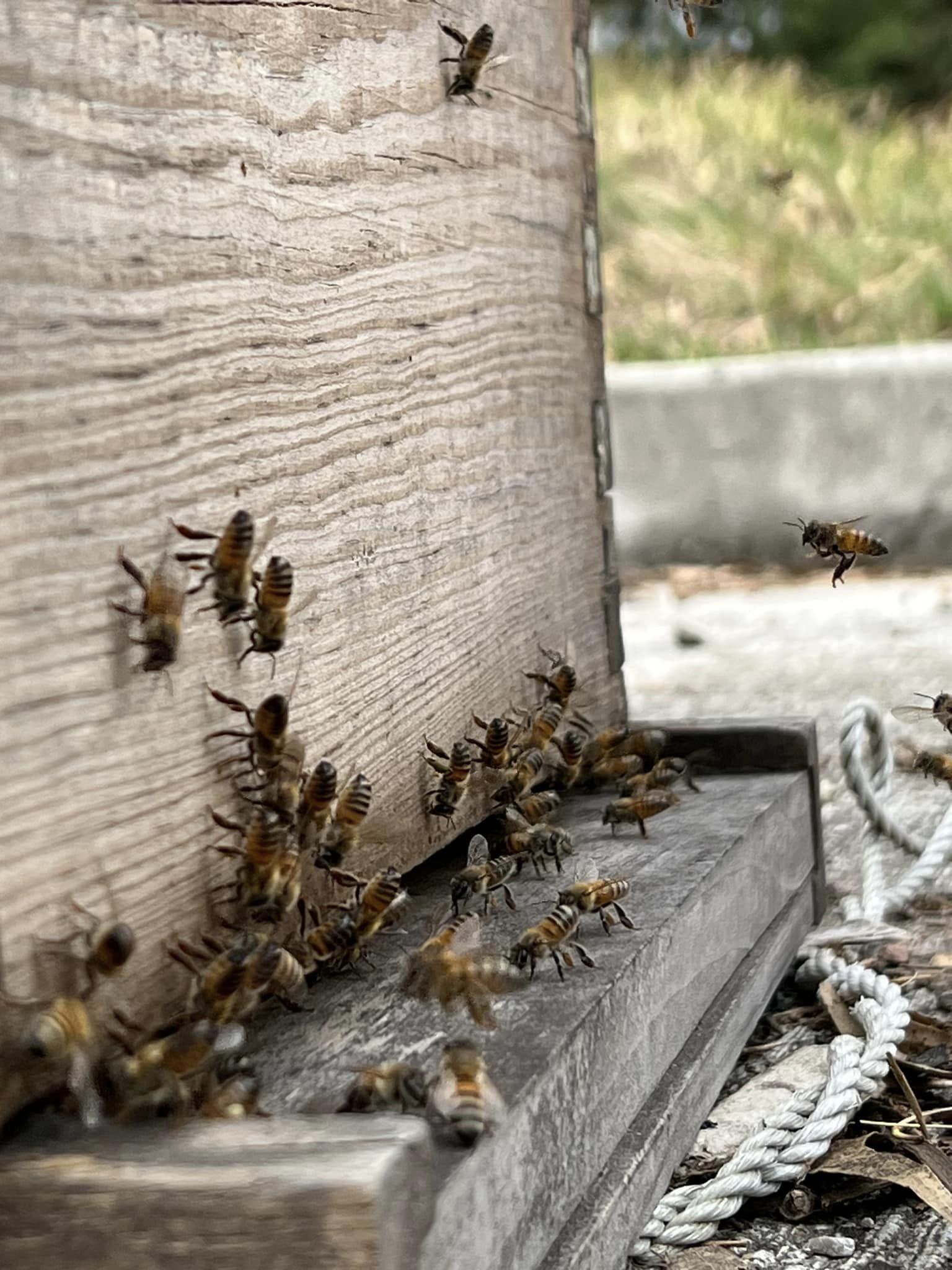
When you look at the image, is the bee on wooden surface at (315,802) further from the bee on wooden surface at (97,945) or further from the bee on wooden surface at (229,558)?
the bee on wooden surface at (97,945)

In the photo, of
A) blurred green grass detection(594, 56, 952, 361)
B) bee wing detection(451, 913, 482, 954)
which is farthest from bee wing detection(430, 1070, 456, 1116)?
blurred green grass detection(594, 56, 952, 361)

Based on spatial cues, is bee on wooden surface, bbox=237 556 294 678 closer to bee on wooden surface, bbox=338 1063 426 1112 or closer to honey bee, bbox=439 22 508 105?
bee on wooden surface, bbox=338 1063 426 1112

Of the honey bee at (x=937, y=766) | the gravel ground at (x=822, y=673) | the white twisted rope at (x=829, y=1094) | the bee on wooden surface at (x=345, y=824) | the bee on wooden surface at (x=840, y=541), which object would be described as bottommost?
the gravel ground at (x=822, y=673)

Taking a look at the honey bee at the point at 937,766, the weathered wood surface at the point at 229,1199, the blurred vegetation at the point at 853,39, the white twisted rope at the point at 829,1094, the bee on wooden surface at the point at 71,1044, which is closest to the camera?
the weathered wood surface at the point at 229,1199

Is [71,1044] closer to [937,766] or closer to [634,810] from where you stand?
[634,810]

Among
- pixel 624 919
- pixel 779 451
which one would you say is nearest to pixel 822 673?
pixel 779 451

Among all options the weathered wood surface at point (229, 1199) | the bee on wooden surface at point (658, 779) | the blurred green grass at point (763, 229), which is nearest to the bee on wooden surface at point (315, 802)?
the weathered wood surface at point (229, 1199)

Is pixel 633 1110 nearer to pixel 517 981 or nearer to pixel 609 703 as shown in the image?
pixel 517 981

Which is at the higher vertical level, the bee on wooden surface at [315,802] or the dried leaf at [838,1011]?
the bee on wooden surface at [315,802]
